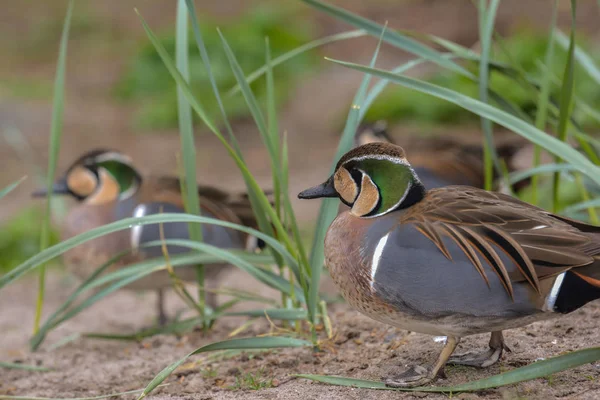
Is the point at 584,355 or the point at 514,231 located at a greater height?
the point at 514,231

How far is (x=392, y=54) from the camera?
10688 mm

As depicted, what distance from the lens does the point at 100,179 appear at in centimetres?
454

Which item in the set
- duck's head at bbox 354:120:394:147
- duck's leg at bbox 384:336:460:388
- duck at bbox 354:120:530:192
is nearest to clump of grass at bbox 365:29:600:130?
duck's head at bbox 354:120:394:147

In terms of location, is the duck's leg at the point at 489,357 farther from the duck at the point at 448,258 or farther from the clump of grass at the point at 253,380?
the clump of grass at the point at 253,380

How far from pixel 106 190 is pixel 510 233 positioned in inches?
110

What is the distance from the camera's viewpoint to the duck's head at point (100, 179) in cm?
448

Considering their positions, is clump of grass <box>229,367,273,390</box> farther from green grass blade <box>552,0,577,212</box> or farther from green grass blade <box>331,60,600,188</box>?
green grass blade <box>552,0,577,212</box>

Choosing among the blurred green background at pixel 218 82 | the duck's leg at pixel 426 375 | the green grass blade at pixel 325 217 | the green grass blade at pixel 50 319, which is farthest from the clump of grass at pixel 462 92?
the duck's leg at pixel 426 375

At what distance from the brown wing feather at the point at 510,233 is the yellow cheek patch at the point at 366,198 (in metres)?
0.12

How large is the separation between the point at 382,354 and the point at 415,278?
1.94 feet

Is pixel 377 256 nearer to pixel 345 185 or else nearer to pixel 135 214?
pixel 345 185

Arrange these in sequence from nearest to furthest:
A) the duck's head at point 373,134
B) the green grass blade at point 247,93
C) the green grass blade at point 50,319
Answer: the green grass blade at point 247,93 → the green grass blade at point 50,319 → the duck's head at point 373,134

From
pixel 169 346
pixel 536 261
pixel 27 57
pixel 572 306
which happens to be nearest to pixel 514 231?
pixel 536 261

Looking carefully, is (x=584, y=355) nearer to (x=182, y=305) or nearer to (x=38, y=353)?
(x=38, y=353)
